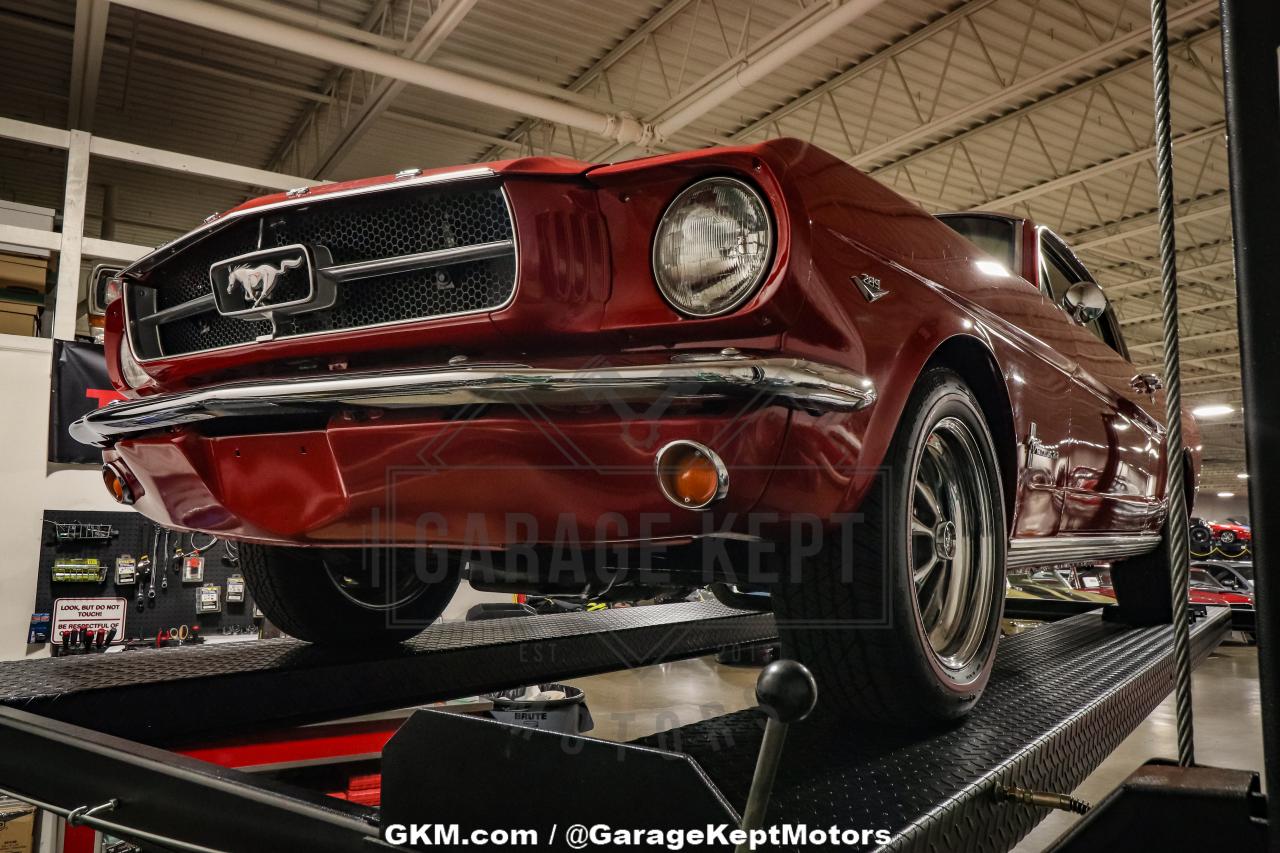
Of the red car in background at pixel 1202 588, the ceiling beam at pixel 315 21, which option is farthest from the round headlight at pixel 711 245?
the ceiling beam at pixel 315 21

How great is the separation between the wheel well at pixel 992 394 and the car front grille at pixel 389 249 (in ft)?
3.21

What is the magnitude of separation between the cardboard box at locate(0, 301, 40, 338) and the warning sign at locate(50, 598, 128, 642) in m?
1.60

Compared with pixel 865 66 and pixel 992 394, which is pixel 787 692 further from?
pixel 865 66

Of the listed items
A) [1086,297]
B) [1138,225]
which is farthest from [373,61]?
[1138,225]

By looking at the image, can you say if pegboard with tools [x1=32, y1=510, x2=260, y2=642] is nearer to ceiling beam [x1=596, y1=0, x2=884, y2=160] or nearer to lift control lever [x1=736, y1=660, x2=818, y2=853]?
lift control lever [x1=736, y1=660, x2=818, y2=853]

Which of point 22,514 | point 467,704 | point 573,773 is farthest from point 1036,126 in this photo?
point 573,773

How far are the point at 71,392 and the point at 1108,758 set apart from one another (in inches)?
241

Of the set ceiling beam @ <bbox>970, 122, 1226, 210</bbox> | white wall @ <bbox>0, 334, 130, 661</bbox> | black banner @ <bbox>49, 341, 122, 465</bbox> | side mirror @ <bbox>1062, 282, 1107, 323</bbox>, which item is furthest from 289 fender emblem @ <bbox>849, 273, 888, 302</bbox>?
ceiling beam @ <bbox>970, 122, 1226, 210</bbox>

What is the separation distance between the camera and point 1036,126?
1020cm

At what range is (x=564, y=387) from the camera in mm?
1349

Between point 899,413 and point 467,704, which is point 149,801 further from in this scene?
point 467,704

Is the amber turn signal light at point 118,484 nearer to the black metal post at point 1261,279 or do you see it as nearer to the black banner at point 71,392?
the black metal post at point 1261,279

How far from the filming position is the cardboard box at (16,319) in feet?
17.3

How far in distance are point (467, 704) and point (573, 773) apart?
8.88 ft
